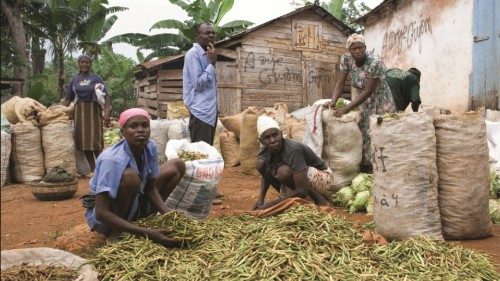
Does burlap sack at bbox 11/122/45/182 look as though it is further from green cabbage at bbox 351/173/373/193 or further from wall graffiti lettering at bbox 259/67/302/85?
wall graffiti lettering at bbox 259/67/302/85

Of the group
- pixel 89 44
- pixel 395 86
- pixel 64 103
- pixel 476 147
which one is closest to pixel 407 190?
pixel 476 147

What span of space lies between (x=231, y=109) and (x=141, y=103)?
4852 millimetres

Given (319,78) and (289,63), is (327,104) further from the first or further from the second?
(319,78)

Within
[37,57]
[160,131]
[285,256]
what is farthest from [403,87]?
[37,57]

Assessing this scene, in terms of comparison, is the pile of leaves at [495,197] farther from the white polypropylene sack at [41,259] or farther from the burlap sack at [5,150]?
the burlap sack at [5,150]

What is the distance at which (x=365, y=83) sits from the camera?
15.6 ft

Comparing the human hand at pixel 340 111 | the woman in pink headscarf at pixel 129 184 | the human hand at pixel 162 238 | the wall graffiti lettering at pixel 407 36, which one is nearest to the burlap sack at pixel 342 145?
the human hand at pixel 340 111

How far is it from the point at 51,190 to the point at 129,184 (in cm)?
323

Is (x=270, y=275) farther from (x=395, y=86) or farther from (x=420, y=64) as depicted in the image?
(x=420, y=64)

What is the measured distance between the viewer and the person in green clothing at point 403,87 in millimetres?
5578

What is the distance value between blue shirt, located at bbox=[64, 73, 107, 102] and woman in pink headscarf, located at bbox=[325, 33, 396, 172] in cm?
338

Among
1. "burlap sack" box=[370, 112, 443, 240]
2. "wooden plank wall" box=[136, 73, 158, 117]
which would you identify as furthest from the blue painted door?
"wooden plank wall" box=[136, 73, 158, 117]

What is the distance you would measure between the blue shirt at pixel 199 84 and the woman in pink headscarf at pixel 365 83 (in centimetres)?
126

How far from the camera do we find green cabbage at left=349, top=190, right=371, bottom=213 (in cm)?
447
